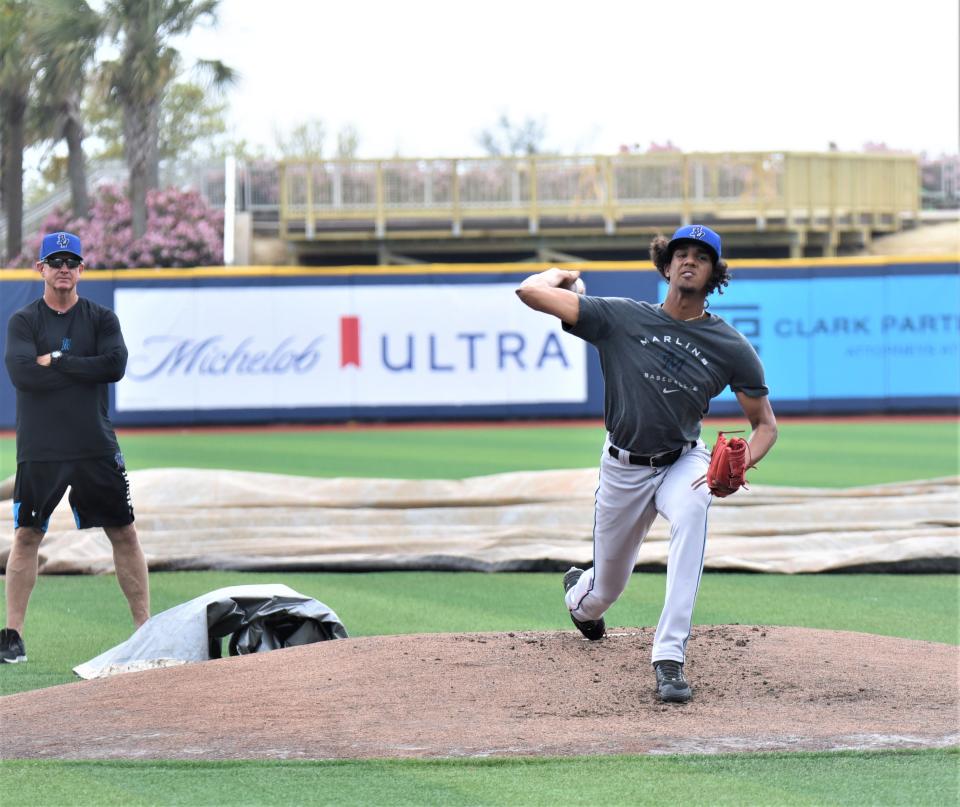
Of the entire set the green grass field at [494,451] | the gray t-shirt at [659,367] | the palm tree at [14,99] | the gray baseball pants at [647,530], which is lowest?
the green grass field at [494,451]

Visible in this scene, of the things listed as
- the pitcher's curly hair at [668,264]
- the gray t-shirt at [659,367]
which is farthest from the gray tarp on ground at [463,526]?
the pitcher's curly hair at [668,264]

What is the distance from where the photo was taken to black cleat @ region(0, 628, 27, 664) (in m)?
6.50

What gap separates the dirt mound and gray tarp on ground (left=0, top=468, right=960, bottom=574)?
2972 millimetres

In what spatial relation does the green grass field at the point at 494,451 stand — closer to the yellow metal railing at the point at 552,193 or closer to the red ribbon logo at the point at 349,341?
the red ribbon logo at the point at 349,341

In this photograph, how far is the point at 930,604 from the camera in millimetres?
7941

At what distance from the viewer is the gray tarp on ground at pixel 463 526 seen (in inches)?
356

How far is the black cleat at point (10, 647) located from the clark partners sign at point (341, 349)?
1415cm

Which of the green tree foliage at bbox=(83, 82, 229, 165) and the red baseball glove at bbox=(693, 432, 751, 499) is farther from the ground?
the green tree foliage at bbox=(83, 82, 229, 165)

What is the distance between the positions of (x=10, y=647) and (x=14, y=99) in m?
27.3

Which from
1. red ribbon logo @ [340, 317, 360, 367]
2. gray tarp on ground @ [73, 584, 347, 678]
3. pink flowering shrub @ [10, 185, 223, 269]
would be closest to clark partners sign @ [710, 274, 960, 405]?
red ribbon logo @ [340, 317, 360, 367]

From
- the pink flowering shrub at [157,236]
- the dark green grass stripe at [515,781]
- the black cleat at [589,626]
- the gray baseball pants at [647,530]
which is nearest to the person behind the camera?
the dark green grass stripe at [515,781]

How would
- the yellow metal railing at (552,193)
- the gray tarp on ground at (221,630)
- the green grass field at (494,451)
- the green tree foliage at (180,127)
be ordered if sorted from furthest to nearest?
the green tree foliage at (180,127) → the yellow metal railing at (552,193) → the green grass field at (494,451) → the gray tarp on ground at (221,630)

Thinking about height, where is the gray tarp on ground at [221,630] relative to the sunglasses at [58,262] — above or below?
below

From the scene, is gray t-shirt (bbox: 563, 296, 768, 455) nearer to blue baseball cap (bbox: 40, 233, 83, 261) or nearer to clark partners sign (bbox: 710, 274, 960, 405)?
blue baseball cap (bbox: 40, 233, 83, 261)
